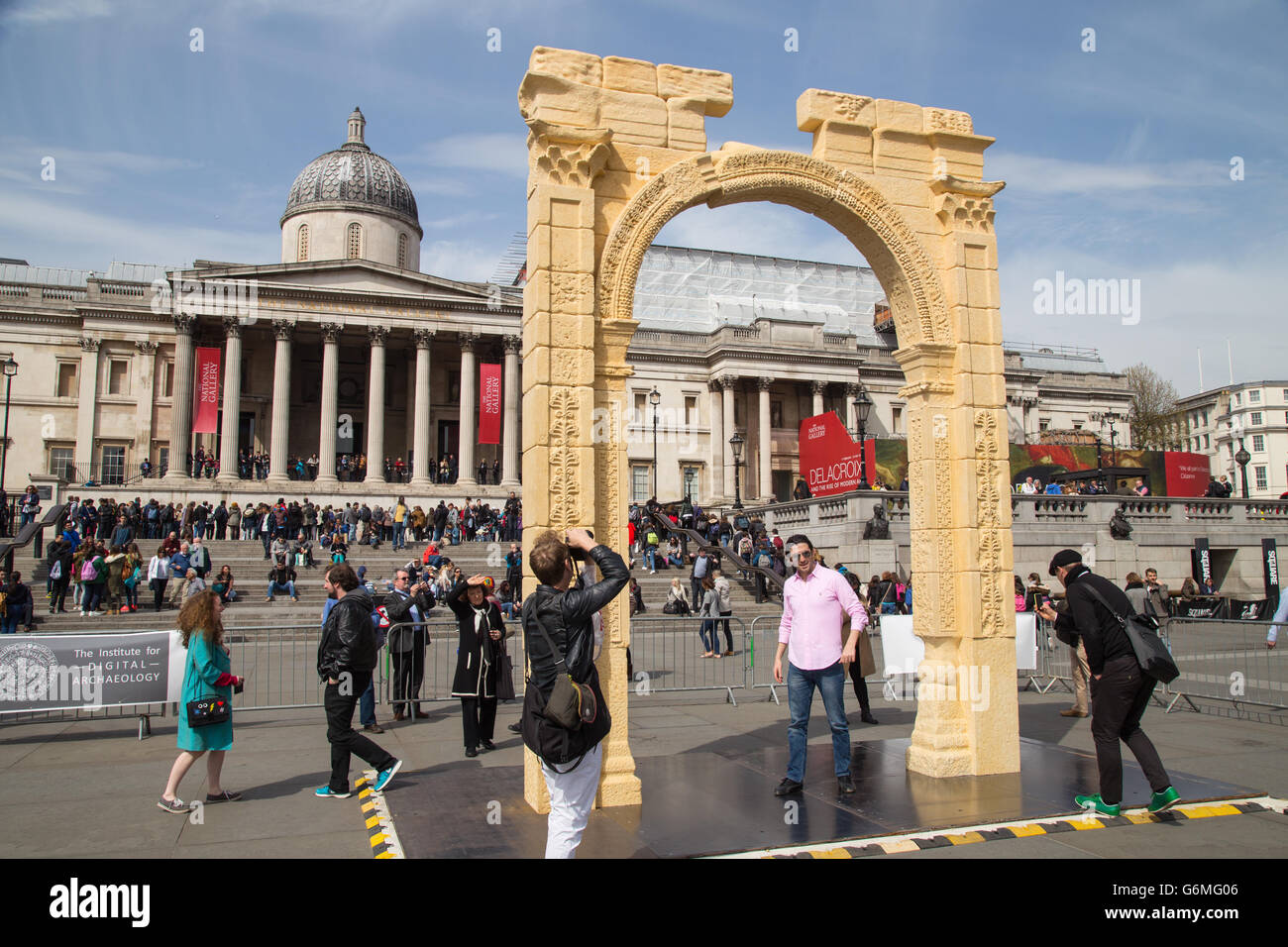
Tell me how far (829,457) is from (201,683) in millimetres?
25036

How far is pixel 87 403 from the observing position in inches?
1642

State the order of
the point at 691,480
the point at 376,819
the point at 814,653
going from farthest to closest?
the point at 691,480
the point at 814,653
the point at 376,819

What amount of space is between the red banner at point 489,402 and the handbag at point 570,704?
3542 cm

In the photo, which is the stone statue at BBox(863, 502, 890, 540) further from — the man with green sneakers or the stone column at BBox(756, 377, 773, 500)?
the stone column at BBox(756, 377, 773, 500)

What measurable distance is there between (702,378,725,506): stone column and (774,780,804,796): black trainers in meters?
41.8

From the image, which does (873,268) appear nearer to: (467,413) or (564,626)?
(564,626)

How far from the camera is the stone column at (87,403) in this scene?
137ft

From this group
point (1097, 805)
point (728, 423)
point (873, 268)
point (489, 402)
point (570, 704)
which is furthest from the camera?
point (728, 423)

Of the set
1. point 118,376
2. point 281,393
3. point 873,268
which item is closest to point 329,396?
point 281,393

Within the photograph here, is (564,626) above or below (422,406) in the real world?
below

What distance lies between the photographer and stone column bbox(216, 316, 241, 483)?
3953 cm

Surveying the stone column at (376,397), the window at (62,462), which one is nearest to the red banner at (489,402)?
the stone column at (376,397)

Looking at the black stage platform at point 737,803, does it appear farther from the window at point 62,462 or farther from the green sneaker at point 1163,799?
the window at point 62,462

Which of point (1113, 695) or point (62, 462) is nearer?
point (1113, 695)
